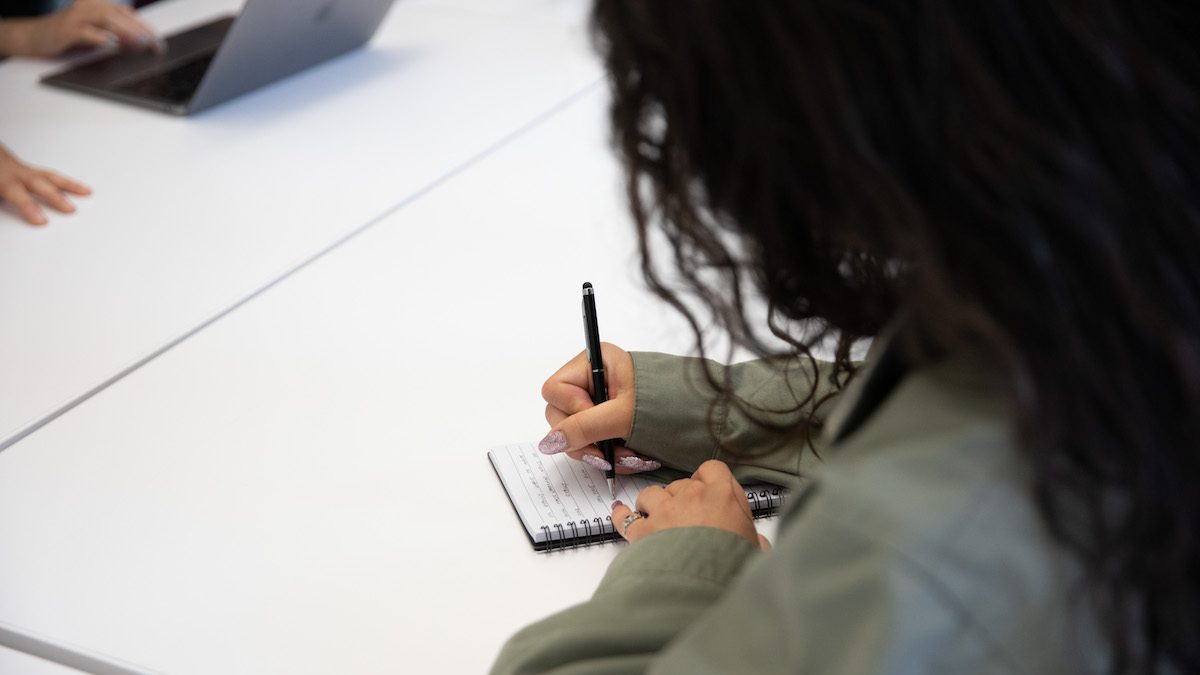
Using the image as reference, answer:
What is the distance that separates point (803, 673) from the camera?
0.51m

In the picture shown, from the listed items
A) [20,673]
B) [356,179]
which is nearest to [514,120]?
[356,179]

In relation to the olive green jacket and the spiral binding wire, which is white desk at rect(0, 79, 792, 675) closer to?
the spiral binding wire

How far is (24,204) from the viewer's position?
1.29m

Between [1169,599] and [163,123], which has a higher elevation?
[163,123]

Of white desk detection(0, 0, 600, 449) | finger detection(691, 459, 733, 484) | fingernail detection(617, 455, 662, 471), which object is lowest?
finger detection(691, 459, 733, 484)

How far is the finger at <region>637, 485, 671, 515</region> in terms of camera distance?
31.7 inches

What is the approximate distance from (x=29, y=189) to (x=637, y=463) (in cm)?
83

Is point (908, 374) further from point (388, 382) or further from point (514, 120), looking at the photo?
point (514, 120)

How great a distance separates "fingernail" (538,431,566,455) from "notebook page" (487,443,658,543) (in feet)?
0.05

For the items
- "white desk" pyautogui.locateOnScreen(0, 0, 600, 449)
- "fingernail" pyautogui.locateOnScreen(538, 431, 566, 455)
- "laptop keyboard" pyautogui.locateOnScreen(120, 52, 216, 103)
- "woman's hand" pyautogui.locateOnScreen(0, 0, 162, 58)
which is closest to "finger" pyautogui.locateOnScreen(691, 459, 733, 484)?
"fingernail" pyautogui.locateOnScreen(538, 431, 566, 455)

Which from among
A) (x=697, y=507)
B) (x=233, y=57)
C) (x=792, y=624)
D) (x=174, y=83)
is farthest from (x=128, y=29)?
(x=792, y=624)

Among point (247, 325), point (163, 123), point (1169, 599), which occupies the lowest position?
point (1169, 599)

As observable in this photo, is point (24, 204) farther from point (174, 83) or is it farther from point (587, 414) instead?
point (587, 414)

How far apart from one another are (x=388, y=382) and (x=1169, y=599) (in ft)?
2.12
